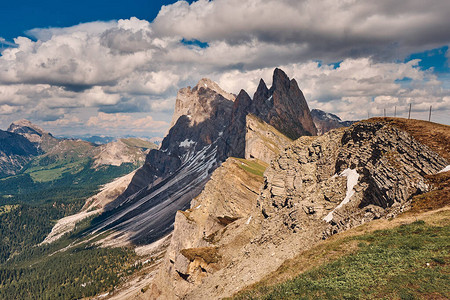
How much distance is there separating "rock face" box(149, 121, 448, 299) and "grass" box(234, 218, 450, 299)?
242 inches

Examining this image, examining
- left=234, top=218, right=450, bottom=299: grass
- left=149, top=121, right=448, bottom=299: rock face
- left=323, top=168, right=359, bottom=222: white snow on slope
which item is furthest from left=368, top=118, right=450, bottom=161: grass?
left=234, top=218, right=450, bottom=299: grass

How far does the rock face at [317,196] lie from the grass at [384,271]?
614 cm

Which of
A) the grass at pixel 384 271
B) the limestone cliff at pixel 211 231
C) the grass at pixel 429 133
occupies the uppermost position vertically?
the grass at pixel 429 133

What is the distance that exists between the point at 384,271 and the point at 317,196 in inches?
814

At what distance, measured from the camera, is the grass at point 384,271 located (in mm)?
22234

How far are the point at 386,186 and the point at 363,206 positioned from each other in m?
5.01

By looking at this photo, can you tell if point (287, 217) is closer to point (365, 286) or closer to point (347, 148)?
point (347, 148)

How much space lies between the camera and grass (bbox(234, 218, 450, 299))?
22234 mm

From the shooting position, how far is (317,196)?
4588cm

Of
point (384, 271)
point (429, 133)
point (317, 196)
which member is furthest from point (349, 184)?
point (384, 271)

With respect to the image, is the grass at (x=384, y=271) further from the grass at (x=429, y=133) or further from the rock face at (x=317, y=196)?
the grass at (x=429, y=133)

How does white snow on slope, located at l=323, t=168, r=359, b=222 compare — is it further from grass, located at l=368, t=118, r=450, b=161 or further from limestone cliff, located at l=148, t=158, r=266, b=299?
limestone cliff, located at l=148, t=158, r=266, b=299

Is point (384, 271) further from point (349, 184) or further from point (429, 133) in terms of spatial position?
point (429, 133)

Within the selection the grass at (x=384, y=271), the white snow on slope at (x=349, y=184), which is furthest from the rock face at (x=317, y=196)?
the grass at (x=384, y=271)
